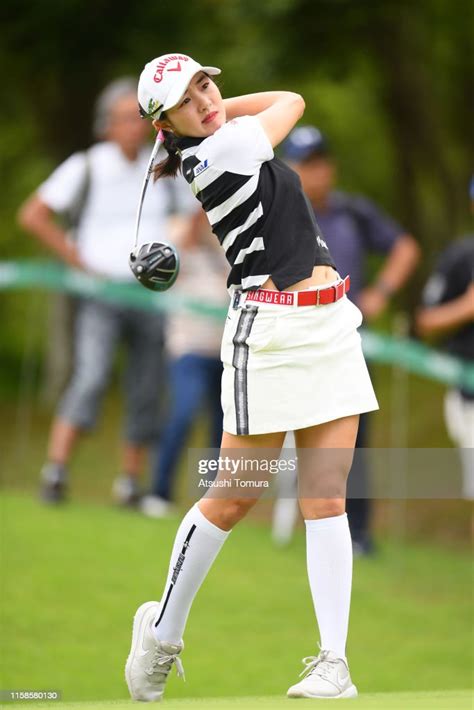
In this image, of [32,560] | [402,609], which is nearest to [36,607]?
[32,560]

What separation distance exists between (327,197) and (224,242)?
3925 millimetres

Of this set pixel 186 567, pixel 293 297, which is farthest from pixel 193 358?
pixel 293 297

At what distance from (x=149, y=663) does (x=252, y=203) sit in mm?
1636

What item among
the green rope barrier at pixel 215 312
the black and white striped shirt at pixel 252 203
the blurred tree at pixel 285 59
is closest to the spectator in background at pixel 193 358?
the green rope barrier at pixel 215 312

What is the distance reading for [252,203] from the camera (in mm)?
4848

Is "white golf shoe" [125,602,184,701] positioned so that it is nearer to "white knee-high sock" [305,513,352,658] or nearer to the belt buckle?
"white knee-high sock" [305,513,352,658]

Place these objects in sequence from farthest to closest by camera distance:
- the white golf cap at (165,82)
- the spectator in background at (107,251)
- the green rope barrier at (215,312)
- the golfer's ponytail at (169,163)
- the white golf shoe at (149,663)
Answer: the spectator in background at (107,251)
the green rope barrier at (215,312)
the white golf shoe at (149,663)
the golfer's ponytail at (169,163)
the white golf cap at (165,82)

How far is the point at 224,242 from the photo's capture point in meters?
4.98

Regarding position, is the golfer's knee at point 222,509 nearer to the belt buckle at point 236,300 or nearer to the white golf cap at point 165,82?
the belt buckle at point 236,300

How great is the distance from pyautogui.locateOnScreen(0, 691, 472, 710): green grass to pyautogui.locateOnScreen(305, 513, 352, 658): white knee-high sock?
239mm

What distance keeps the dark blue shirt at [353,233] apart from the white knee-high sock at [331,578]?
12.1 ft

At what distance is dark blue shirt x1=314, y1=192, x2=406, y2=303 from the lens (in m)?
8.62

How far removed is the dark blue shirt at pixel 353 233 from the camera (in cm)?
862

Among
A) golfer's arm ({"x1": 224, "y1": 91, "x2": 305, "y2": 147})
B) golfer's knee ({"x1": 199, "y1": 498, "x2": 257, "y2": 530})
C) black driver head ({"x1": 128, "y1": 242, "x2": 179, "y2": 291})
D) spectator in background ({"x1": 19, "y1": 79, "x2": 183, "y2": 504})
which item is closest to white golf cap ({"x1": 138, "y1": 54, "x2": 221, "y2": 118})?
golfer's arm ({"x1": 224, "y1": 91, "x2": 305, "y2": 147})
